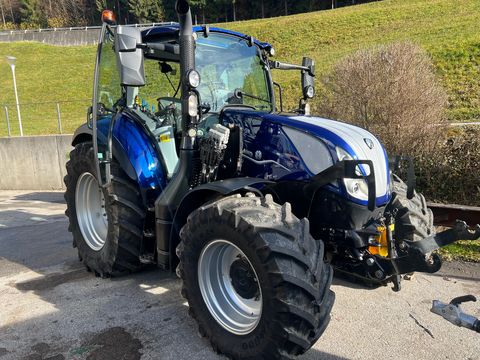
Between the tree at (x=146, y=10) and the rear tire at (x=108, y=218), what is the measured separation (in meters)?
56.4

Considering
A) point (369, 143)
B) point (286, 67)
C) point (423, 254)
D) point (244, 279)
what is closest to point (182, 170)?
point (244, 279)

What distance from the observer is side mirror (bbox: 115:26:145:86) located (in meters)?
3.27

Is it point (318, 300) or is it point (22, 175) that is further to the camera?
point (22, 175)

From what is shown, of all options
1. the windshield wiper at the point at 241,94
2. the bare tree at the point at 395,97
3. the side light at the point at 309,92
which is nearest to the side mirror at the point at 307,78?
the side light at the point at 309,92

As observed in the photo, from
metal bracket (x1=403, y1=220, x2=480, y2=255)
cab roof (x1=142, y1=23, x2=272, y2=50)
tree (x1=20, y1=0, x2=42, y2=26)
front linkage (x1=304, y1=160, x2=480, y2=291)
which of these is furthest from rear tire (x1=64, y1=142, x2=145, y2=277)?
tree (x1=20, y1=0, x2=42, y2=26)

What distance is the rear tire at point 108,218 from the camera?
411cm

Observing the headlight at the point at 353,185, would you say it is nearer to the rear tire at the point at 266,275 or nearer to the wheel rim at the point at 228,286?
the rear tire at the point at 266,275

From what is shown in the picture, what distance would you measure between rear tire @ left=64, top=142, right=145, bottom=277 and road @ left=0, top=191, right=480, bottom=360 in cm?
24

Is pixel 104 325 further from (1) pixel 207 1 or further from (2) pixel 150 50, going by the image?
(1) pixel 207 1

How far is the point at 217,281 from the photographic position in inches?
129

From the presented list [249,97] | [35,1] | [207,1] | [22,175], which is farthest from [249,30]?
[35,1]

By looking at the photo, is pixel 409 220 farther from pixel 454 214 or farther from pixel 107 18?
pixel 107 18

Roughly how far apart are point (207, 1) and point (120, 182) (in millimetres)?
56745

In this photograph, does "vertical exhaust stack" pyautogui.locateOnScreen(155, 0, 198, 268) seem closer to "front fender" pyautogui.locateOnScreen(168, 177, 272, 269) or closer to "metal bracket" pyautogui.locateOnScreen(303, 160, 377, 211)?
"front fender" pyautogui.locateOnScreen(168, 177, 272, 269)
